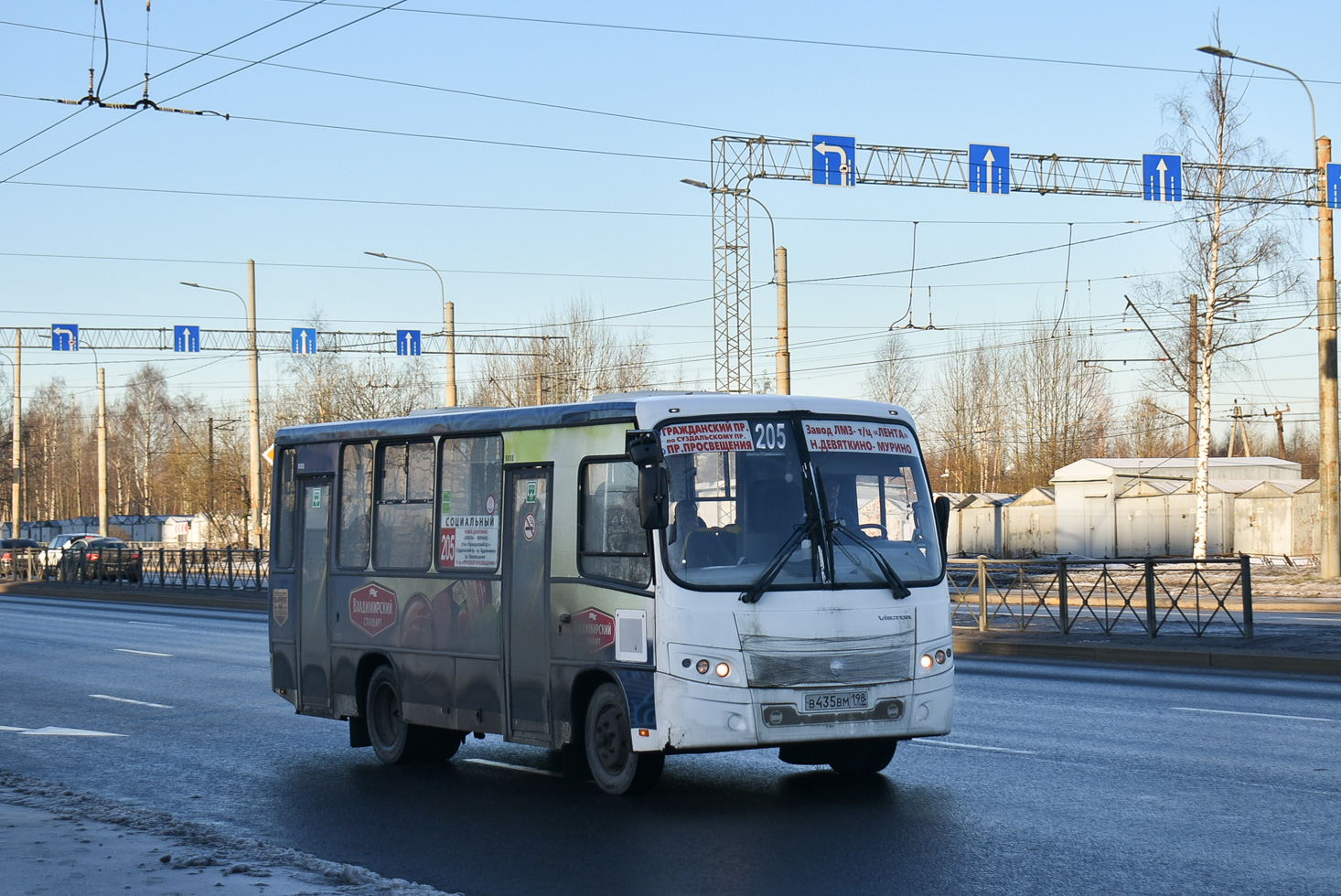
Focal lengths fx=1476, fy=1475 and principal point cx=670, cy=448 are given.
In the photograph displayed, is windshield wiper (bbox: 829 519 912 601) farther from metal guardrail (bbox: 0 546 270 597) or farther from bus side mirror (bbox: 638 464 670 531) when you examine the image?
metal guardrail (bbox: 0 546 270 597)

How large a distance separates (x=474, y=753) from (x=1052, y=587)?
1162cm

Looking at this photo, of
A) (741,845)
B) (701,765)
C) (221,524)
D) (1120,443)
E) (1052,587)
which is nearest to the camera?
(741,845)

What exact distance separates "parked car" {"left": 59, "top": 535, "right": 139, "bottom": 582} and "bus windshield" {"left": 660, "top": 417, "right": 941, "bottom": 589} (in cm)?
4066

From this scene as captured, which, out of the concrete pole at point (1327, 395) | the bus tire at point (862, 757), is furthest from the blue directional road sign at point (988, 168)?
the bus tire at point (862, 757)

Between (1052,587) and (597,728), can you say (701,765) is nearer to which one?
(597,728)

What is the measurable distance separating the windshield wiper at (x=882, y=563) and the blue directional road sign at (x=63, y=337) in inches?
1775

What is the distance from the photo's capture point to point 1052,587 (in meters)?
20.8

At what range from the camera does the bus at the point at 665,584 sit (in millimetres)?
8594

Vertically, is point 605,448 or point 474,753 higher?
point 605,448

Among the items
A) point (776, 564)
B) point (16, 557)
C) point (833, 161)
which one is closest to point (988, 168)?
point (833, 161)

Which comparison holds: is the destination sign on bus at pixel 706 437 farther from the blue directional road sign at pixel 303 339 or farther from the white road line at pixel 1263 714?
the blue directional road sign at pixel 303 339

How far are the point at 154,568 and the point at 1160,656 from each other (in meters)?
34.5

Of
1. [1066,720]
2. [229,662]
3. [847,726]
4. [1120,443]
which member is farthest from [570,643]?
[1120,443]

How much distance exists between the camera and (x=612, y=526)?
9133mm
